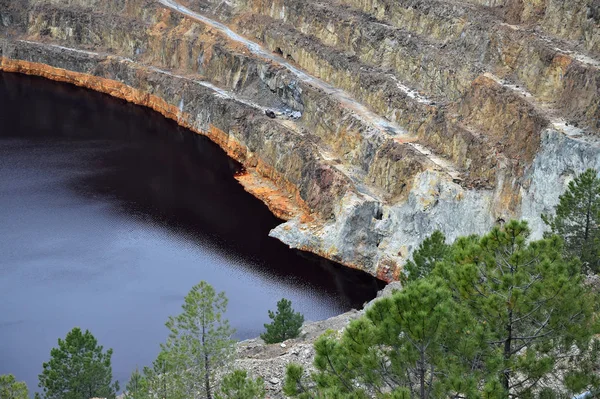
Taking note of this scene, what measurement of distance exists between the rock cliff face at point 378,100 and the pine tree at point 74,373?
2439cm

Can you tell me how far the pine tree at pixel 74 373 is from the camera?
116 ft

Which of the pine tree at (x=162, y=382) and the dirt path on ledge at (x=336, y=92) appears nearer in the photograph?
the pine tree at (x=162, y=382)

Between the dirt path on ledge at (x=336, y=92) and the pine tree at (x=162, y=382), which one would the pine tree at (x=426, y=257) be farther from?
the dirt path on ledge at (x=336, y=92)

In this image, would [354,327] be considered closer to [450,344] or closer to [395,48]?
[450,344]

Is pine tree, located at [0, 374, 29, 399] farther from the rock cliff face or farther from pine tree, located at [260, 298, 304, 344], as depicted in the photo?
the rock cliff face

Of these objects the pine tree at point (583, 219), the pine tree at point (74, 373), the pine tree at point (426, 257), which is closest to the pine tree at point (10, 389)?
the pine tree at point (74, 373)

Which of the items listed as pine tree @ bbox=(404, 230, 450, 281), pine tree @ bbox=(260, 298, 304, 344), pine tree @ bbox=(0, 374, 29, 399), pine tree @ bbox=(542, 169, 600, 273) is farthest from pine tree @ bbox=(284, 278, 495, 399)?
pine tree @ bbox=(260, 298, 304, 344)

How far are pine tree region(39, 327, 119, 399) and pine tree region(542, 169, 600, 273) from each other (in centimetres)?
2148

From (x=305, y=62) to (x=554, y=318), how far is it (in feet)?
188

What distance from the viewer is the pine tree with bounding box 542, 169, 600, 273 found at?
113ft

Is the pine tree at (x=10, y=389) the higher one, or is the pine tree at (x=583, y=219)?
the pine tree at (x=583, y=219)

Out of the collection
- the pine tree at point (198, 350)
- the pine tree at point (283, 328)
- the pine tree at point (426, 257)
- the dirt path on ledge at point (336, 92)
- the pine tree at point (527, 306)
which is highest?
the dirt path on ledge at point (336, 92)

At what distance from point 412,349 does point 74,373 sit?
64.5ft

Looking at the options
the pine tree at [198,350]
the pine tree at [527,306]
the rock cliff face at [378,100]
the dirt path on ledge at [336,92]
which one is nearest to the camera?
the pine tree at [527,306]
